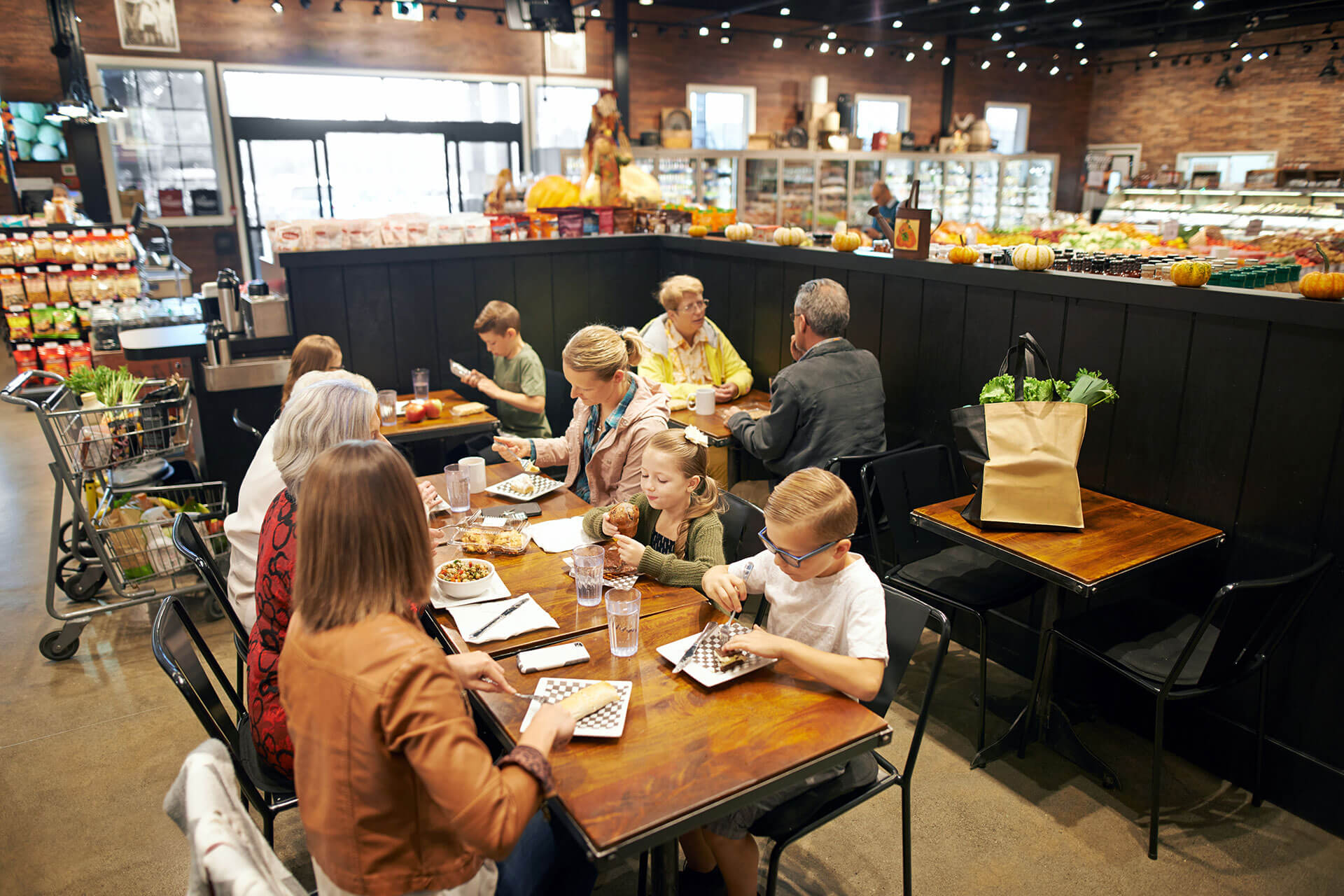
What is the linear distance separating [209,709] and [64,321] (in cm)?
855

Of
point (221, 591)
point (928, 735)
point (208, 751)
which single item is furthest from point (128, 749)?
point (928, 735)

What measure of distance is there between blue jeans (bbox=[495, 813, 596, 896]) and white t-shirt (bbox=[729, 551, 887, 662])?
0.69 meters

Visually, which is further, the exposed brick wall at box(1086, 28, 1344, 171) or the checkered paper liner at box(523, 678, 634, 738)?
the exposed brick wall at box(1086, 28, 1344, 171)

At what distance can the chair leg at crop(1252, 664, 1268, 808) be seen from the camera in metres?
2.67

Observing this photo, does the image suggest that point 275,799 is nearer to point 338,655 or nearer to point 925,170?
point 338,655

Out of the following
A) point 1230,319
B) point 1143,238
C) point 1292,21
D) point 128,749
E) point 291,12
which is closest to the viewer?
point 1230,319

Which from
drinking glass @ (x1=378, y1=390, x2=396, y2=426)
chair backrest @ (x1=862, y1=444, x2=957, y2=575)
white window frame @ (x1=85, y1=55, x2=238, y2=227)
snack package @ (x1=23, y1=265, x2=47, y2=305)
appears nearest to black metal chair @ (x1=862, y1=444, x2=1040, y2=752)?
chair backrest @ (x1=862, y1=444, x2=957, y2=575)

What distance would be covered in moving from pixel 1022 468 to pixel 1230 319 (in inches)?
33.4

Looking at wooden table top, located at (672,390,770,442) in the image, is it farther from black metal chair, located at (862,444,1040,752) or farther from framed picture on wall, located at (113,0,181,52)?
framed picture on wall, located at (113,0,181,52)

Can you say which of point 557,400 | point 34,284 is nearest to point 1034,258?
point 557,400

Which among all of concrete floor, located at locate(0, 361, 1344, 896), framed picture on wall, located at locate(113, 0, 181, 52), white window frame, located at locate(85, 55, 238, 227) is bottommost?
concrete floor, located at locate(0, 361, 1344, 896)

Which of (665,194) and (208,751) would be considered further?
(665,194)

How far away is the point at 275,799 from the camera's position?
212 cm

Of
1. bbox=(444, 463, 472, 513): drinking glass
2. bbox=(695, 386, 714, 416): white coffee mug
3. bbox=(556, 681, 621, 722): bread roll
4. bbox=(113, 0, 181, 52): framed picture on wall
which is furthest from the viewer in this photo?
bbox=(113, 0, 181, 52): framed picture on wall
